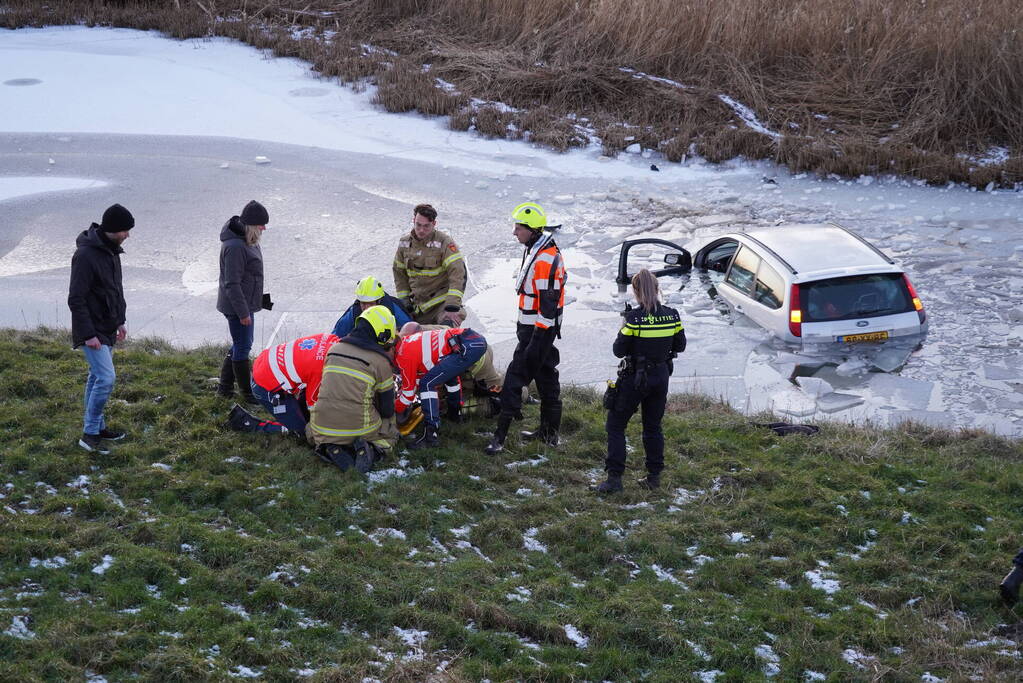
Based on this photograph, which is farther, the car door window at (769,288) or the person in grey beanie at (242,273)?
the car door window at (769,288)

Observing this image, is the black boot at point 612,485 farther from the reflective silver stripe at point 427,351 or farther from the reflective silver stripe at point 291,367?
the reflective silver stripe at point 291,367

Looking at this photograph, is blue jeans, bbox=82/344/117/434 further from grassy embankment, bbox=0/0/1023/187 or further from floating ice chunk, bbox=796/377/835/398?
grassy embankment, bbox=0/0/1023/187

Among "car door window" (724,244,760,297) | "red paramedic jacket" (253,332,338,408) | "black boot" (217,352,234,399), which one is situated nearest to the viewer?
"red paramedic jacket" (253,332,338,408)

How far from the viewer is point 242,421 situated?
27.3 ft

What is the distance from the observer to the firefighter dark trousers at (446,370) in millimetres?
8328

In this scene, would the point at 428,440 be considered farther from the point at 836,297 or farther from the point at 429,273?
the point at 836,297

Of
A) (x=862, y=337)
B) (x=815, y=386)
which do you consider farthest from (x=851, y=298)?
(x=815, y=386)

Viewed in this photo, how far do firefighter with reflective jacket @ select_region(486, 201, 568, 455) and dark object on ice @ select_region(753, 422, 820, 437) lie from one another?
2.13 meters

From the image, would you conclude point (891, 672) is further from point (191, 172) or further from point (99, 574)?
point (191, 172)

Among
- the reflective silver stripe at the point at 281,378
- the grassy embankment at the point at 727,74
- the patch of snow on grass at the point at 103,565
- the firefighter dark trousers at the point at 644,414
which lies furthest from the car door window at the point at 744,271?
the patch of snow on grass at the point at 103,565

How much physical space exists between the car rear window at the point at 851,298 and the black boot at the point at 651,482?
4078 mm

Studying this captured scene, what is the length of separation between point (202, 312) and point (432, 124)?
904 centimetres

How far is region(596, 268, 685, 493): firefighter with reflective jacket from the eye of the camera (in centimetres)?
729

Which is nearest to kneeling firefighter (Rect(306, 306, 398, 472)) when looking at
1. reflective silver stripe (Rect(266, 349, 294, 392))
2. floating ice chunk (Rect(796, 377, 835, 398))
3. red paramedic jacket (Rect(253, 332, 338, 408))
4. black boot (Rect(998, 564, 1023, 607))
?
red paramedic jacket (Rect(253, 332, 338, 408))
